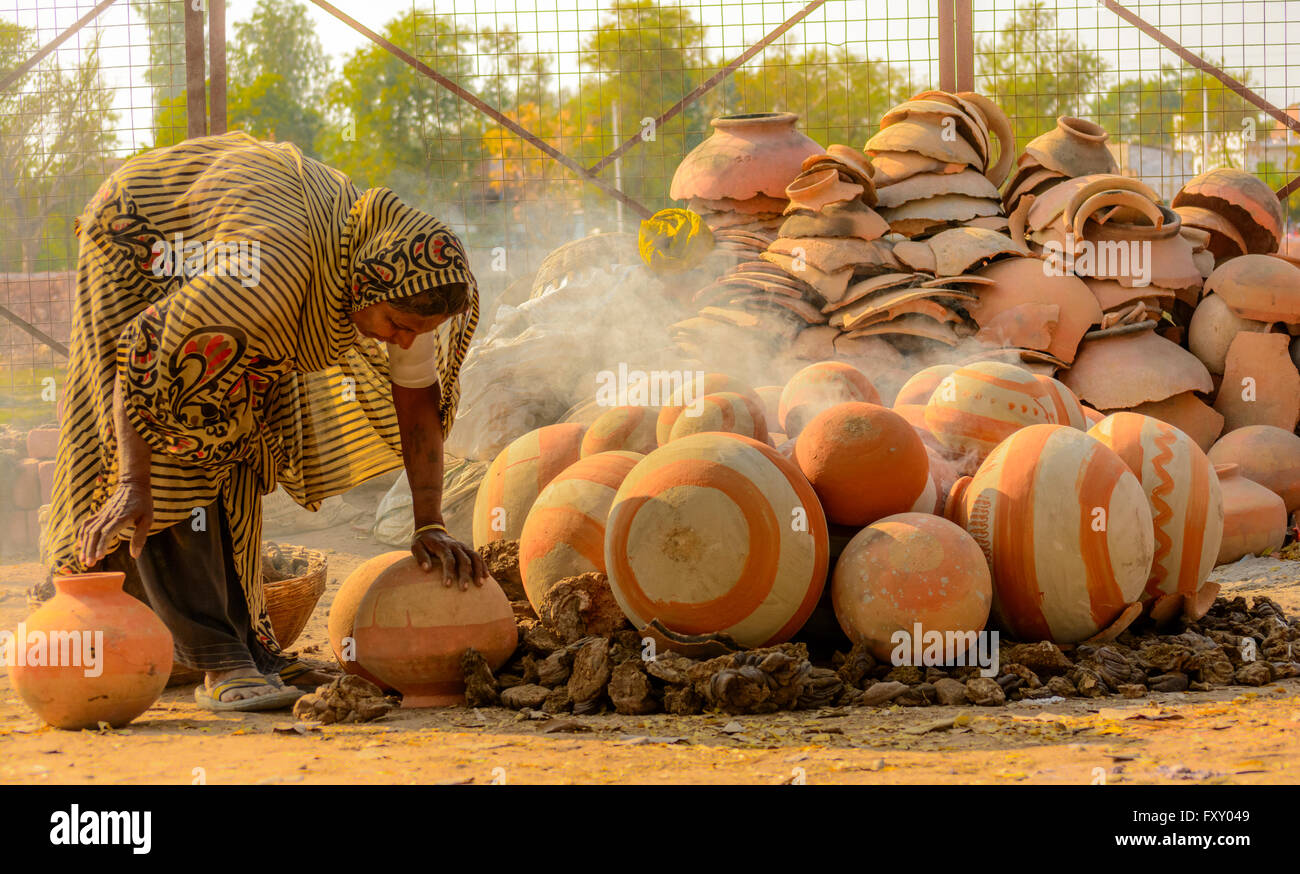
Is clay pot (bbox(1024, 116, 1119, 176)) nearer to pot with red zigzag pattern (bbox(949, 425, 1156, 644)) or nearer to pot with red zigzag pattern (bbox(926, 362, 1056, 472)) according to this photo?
pot with red zigzag pattern (bbox(926, 362, 1056, 472))

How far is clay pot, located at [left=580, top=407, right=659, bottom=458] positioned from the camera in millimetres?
5406

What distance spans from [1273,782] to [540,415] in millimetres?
5941

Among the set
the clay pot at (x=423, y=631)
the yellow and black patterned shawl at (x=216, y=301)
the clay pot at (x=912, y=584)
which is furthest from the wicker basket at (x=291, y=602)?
the clay pot at (x=912, y=584)

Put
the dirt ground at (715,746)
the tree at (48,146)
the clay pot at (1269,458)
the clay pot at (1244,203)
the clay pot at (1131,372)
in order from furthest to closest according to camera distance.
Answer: the tree at (48,146), the clay pot at (1244,203), the clay pot at (1131,372), the clay pot at (1269,458), the dirt ground at (715,746)

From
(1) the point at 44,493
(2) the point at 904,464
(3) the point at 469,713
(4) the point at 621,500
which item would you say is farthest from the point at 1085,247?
(1) the point at 44,493

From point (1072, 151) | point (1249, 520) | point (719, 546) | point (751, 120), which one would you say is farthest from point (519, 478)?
point (1072, 151)

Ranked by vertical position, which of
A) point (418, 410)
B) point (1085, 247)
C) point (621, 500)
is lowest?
point (621, 500)

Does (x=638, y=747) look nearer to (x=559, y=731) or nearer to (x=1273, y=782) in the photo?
(x=559, y=731)

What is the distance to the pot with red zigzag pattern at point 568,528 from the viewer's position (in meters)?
4.68

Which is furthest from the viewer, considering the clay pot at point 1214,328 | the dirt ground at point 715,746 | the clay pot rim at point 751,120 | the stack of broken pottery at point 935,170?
the clay pot rim at point 751,120

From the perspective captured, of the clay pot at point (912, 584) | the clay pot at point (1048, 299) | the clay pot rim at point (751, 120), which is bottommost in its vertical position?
the clay pot at point (912, 584)

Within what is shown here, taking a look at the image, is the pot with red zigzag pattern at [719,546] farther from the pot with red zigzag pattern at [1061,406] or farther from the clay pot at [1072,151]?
the clay pot at [1072,151]

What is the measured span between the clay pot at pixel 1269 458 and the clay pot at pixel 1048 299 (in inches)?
44.2

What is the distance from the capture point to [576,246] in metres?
9.26
